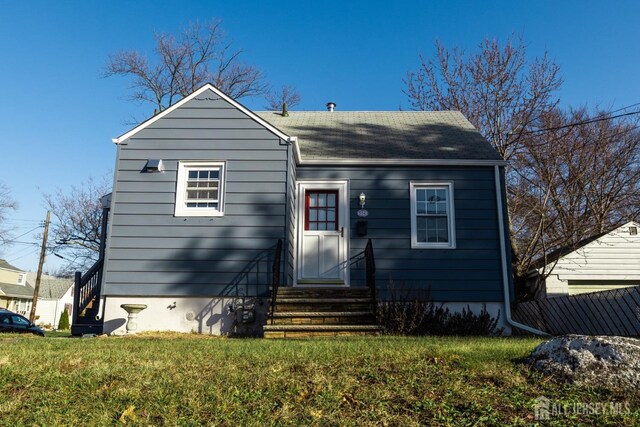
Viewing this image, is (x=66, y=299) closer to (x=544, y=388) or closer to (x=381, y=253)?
(x=381, y=253)

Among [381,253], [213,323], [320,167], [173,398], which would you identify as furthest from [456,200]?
[173,398]

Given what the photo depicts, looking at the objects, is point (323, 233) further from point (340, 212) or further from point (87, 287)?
point (87, 287)

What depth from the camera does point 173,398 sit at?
3707 mm

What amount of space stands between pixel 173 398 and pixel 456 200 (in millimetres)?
8041

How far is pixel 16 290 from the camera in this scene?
41.0 meters

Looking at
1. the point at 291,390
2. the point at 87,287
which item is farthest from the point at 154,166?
the point at 291,390

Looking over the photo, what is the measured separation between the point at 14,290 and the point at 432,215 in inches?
1610

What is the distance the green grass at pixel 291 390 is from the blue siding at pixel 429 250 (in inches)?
203

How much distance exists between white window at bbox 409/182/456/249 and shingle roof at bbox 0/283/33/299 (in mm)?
38120

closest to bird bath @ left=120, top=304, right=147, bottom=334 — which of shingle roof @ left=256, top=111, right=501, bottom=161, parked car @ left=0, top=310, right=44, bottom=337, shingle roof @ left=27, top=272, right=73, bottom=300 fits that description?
shingle roof @ left=256, top=111, right=501, bottom=161

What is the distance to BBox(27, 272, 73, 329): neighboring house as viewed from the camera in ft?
148

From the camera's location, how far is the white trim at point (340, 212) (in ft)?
33.8

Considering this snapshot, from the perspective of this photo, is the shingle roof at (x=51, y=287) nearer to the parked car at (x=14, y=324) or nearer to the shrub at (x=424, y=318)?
the parked car at (x=14, y=324)

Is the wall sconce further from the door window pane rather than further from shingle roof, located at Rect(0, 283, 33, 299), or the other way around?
shingle roof, located at Rect(0, 283, 33, 299)
